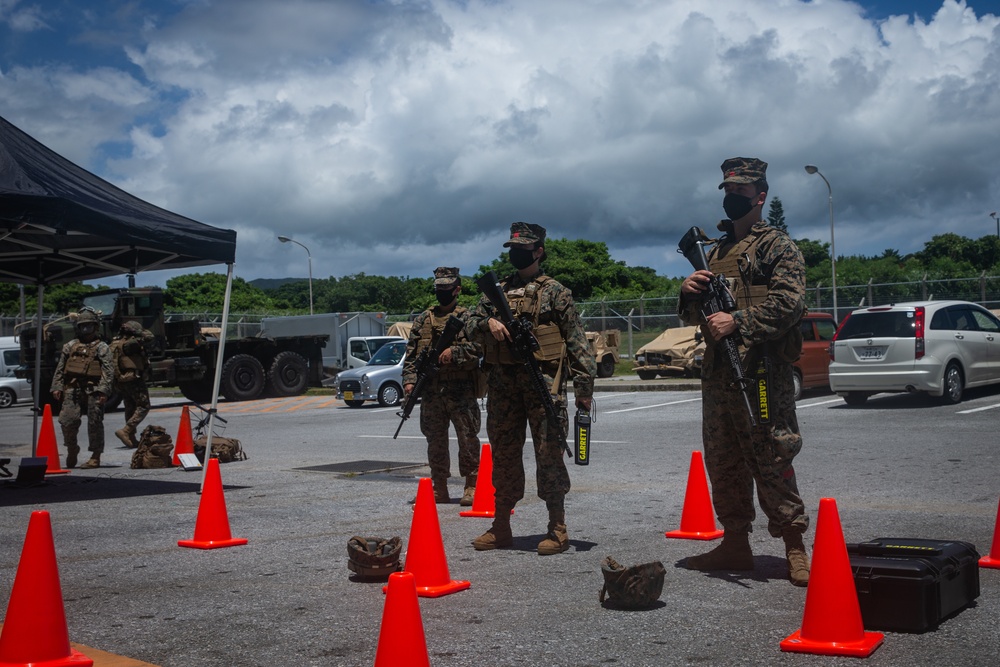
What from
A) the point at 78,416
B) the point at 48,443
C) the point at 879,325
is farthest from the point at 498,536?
the point at 879,325

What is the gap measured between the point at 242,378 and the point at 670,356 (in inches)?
427

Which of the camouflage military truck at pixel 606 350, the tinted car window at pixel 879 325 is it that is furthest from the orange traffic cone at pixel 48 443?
the camouflage military truck at pixel 606 350

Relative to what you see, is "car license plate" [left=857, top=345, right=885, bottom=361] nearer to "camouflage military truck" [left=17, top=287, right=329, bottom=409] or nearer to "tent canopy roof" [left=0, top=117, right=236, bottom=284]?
"tent canopy roof" [left=0, top=117, right=236, bottom=284]

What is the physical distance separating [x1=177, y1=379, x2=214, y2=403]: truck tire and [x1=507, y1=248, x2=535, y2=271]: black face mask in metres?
19.5

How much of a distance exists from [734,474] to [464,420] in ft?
11.2

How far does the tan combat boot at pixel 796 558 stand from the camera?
5.16m

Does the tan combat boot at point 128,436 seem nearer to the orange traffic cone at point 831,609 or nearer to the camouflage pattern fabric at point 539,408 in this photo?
the camouflage pattern fabric at point 539,408

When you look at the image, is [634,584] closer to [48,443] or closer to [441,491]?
[441,491]

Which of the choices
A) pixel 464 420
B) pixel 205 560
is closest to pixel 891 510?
pixel 464 420

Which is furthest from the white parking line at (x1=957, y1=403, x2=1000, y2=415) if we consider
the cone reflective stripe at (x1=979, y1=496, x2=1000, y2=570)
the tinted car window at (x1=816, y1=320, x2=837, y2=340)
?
the cone reflective stripe at (x1=979, y1=496, x2=1000, y2=570)

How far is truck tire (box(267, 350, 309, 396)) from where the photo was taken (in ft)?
86.2

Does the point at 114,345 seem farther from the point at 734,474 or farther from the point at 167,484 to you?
the point at 734,474

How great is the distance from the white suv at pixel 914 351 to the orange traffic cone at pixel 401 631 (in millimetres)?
13627

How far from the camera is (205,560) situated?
21.0 ft
